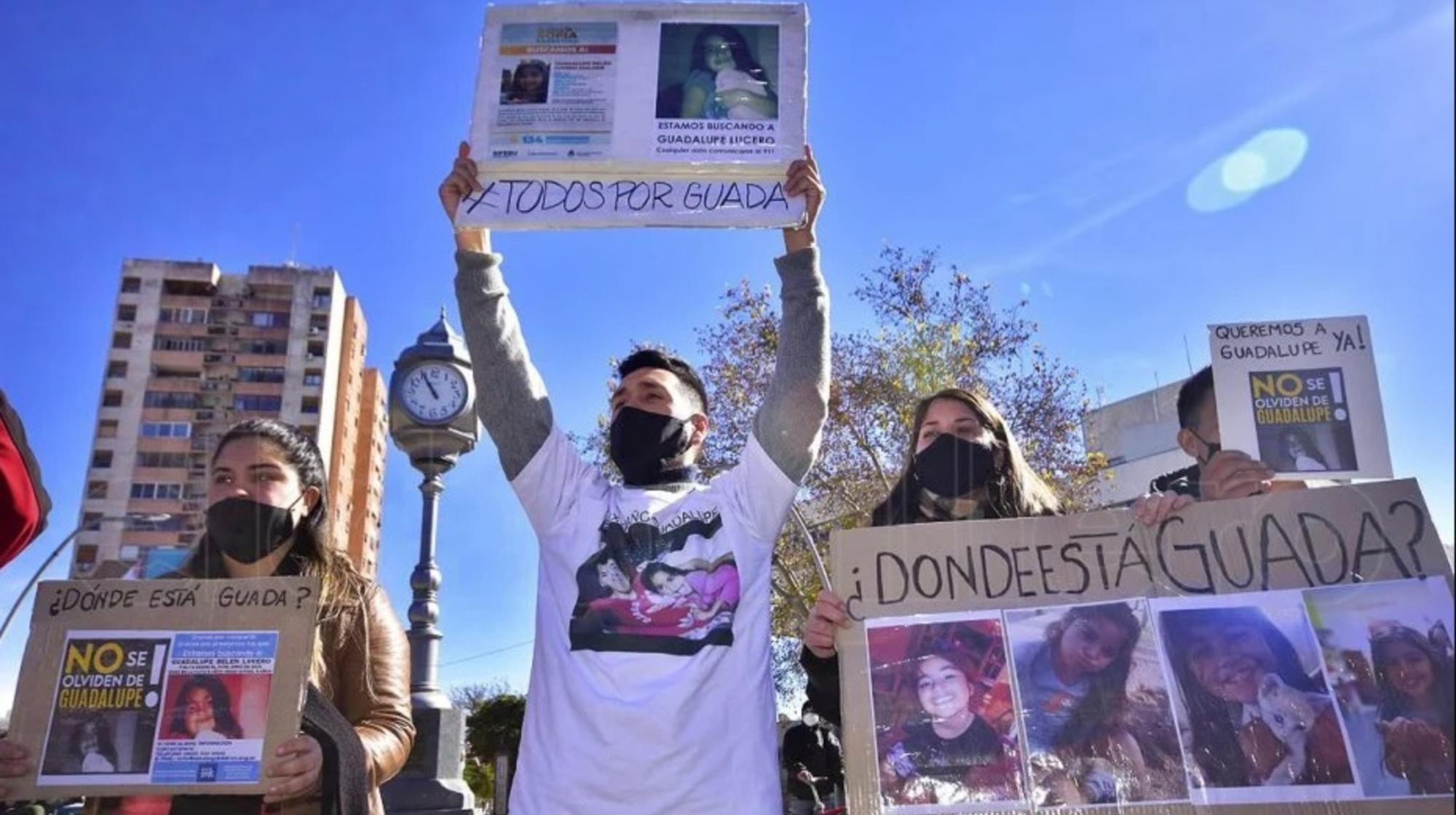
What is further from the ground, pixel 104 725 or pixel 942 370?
pixel 942 370

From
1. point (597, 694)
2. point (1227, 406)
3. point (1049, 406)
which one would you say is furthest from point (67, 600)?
point (1049, 406)

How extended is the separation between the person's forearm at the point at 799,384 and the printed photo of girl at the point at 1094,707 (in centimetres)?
66

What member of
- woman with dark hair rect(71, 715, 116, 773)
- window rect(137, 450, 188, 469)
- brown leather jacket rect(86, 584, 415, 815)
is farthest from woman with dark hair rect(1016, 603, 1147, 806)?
window rect(137, 450, 188, 469)

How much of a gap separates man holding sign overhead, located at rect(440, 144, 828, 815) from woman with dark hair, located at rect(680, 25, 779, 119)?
26 cm

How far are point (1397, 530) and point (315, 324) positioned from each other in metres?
81.7

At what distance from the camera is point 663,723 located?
229 centimetres

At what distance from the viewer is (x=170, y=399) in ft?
244

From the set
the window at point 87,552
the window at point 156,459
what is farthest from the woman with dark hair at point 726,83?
the window at point 156,459

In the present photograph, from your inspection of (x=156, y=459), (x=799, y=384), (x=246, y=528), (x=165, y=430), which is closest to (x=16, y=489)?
(x=246, y=528)

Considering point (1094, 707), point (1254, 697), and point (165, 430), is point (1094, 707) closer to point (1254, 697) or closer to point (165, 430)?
point (1254, 697)

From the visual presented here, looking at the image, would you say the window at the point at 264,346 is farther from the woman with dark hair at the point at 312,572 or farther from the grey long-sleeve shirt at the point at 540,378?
the grey long-sleeve shirt at the point at 540,378

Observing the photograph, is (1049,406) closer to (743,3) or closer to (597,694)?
(743,3)

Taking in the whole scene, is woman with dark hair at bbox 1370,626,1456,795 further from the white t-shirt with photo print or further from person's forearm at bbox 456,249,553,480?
person's forearm at bbox 456,249,553,480

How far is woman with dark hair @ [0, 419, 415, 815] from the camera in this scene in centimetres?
253
